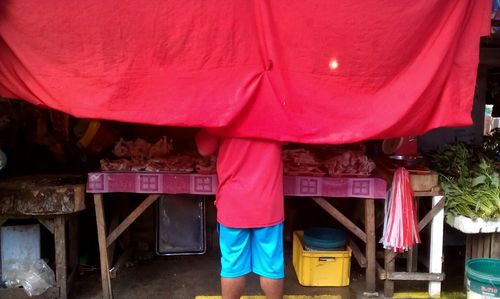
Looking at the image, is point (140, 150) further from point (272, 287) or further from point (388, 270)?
point (388, 270)

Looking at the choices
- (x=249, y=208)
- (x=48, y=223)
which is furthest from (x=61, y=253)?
(x=249, y=208)

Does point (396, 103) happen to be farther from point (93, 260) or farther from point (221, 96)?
point (93, 260)

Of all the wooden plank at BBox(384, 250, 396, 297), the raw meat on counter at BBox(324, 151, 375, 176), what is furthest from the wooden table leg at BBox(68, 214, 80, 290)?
the wooden plank at BBox(384, 250, 396, 297)

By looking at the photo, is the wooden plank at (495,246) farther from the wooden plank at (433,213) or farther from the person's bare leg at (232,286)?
the person's bare leg at (232,286)

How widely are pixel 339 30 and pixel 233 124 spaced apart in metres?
1.12

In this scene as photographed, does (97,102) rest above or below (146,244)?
above

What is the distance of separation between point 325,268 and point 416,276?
0.97 m

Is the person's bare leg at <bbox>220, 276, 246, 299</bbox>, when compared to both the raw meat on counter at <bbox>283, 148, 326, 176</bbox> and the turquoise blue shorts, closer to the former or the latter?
the turquoise blue shorts

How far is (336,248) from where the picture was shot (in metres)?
5.06

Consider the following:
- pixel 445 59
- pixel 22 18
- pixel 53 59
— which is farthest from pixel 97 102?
pixel 445 59

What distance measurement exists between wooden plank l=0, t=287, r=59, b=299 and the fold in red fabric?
215 cm

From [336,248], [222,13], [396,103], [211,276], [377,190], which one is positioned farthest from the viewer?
[211,276]

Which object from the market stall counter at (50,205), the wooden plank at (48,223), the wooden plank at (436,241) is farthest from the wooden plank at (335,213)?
the wooden plank at (48,223)

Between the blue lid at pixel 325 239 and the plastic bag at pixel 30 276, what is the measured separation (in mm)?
2835
